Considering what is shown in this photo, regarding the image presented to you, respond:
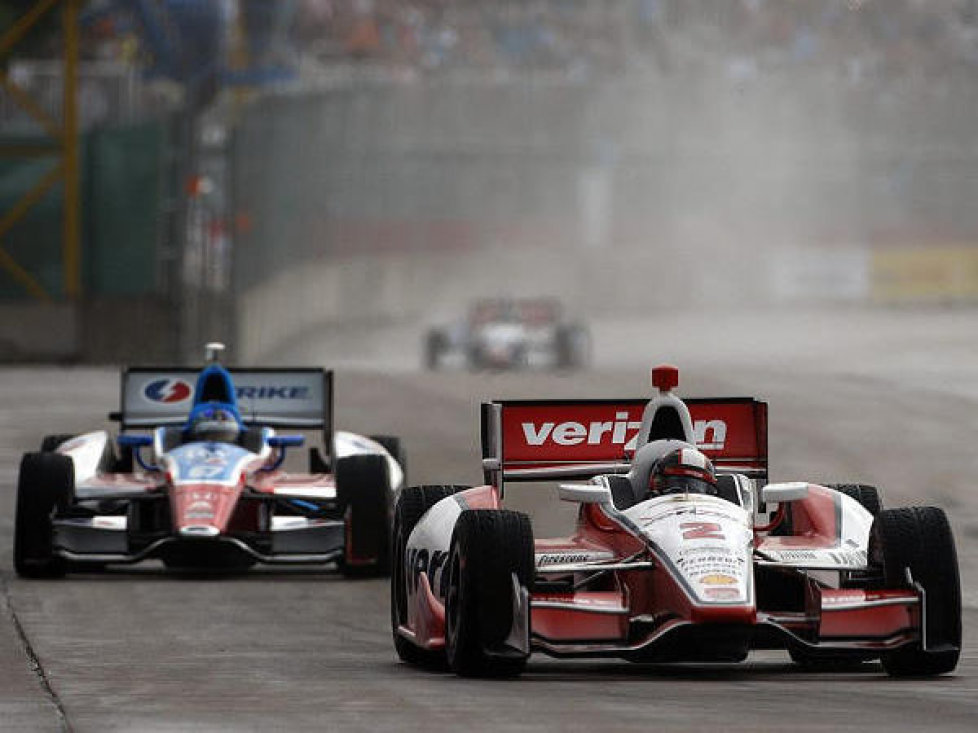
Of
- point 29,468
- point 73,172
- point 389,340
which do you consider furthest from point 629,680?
point 389,340

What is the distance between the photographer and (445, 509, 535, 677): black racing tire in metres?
10.6

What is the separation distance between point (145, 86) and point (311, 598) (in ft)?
89.3

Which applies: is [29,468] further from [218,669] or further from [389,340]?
[389,340]

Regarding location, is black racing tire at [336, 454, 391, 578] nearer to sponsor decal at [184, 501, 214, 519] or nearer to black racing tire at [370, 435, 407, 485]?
sponsor decal at [184, 501, 214, 519]

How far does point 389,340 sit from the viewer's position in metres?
59.4

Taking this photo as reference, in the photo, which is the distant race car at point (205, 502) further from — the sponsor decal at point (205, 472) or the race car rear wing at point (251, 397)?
the race car rear wing at point (251, 397)

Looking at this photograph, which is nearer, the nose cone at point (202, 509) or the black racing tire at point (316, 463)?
the nose cone at point (202, 509)

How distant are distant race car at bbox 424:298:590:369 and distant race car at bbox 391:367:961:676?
3218 centimetres

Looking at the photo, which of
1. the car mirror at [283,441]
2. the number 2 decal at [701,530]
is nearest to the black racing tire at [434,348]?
the car mirror at [283,441]

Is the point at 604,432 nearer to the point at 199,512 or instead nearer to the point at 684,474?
the point at 684,474

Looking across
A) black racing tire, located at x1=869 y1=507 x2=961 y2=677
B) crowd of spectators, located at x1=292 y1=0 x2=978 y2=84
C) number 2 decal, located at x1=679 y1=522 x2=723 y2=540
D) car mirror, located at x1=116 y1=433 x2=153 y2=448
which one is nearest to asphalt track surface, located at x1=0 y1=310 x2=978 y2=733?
black racing tire, located at x1=869 y1=507 x2=961 y2=677

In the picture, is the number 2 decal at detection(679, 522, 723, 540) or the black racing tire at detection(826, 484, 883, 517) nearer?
the number 2 decal at detection(679, 522, 723, 540)

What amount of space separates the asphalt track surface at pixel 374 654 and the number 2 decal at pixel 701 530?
21.3 inches

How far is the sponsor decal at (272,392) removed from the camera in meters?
18.4
